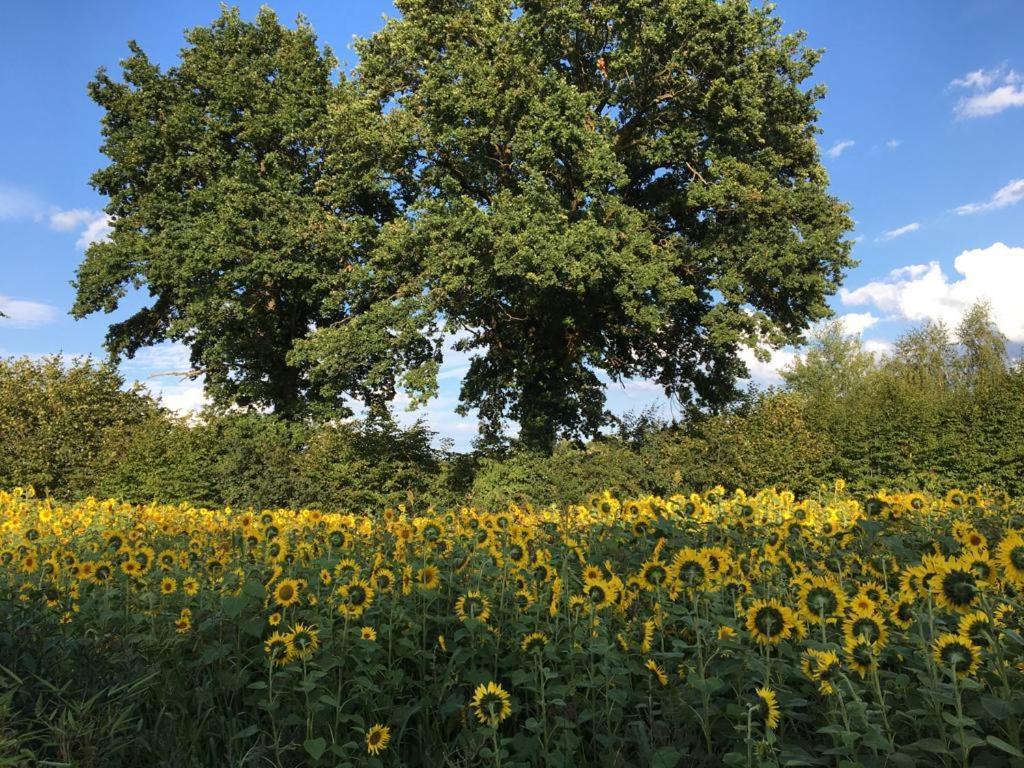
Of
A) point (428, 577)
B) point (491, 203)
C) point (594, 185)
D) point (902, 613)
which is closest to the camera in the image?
point (902, 613)

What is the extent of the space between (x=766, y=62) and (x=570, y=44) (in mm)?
4426

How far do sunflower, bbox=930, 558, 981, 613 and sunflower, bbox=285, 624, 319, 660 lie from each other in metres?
2.27

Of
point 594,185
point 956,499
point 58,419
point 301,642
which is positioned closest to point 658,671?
point 301,642

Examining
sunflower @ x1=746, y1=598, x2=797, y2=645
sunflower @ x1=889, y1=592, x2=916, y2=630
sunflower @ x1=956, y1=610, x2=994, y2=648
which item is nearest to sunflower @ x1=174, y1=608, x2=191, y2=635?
sunflower @ x1=746, y1=598, x2=797, y2=645

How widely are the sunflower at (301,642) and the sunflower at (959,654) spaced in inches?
87.3

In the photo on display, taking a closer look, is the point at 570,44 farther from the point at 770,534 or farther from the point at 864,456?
the point at 770,534

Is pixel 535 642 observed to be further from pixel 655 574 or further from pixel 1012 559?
pixel 1012 559

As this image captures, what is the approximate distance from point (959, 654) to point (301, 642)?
2296mm

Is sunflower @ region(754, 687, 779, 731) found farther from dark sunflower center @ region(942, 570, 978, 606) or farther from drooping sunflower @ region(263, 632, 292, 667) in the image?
drooping sunflower @ region(263, 632, 292, 667)

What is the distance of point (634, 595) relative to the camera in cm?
311

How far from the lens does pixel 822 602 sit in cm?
246

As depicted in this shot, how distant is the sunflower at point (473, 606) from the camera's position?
311cm

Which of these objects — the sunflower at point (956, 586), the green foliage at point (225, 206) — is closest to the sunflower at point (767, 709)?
the sunflower at point (956, 586)

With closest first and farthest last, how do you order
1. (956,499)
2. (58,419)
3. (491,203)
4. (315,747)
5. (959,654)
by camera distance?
(959,654), (315,747), (956,499), (491,203), (58,419)
